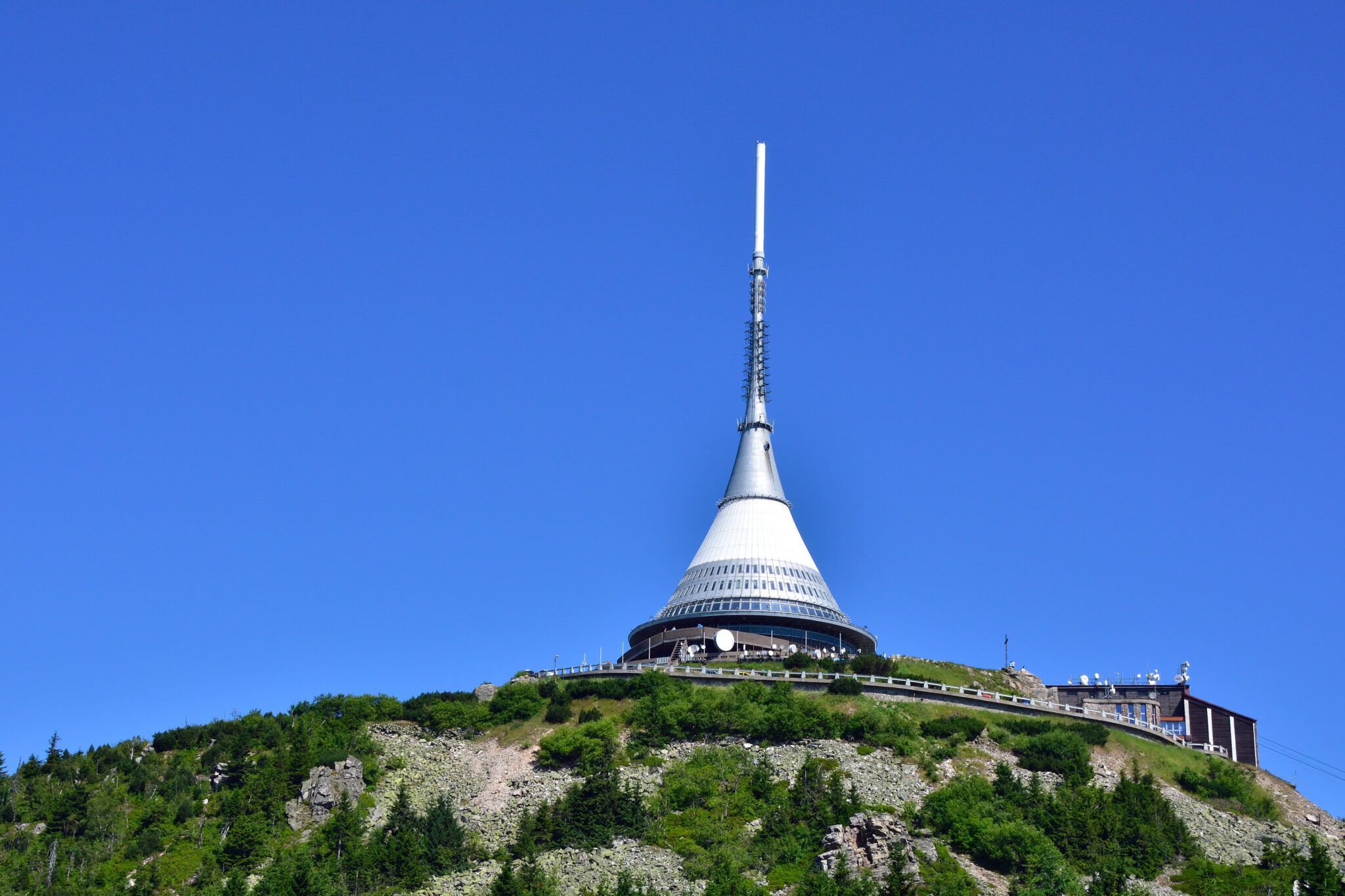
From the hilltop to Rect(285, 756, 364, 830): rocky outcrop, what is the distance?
0.13m

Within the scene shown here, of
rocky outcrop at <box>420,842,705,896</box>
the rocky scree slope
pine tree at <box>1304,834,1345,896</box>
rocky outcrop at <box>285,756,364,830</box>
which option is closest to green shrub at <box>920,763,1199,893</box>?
the rocky scree slope

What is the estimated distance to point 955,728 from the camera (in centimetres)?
8238

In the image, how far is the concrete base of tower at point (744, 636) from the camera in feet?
334

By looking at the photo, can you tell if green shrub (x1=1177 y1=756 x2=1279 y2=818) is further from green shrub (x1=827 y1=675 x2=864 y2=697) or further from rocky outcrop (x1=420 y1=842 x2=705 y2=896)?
rocky outcrop (x1=420 y1=842 x2=705 y2=896)

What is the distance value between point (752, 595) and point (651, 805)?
3317 centimetres

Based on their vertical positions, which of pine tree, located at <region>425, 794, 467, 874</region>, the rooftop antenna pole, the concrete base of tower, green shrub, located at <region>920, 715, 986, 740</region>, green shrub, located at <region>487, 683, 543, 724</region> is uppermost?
the rooftop antenna pole

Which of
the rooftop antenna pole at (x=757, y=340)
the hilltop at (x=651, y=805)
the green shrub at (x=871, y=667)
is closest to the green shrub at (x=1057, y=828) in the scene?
the hilltop at (x=651, y=805)

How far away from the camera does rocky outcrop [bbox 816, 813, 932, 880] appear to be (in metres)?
68.4

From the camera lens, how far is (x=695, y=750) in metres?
80.2

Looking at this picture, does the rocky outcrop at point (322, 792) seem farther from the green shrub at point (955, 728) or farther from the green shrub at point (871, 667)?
the green shrub at point (871, 667)

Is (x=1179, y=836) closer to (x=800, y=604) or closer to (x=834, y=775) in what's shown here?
(x=834, y=775)

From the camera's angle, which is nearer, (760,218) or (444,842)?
(444,842)

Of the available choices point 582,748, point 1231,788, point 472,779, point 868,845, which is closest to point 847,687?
point 582,748

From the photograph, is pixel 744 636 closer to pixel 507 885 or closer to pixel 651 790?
pixel 651 790
